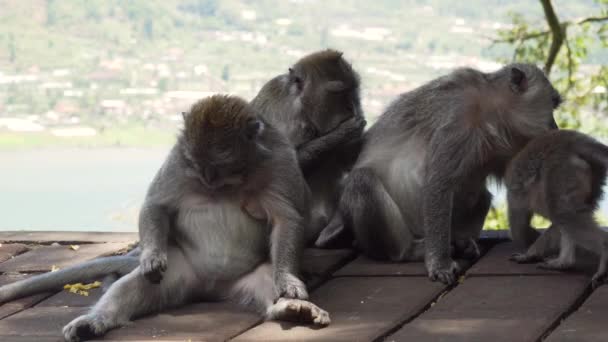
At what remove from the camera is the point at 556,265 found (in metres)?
5.64

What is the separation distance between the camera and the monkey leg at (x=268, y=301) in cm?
479

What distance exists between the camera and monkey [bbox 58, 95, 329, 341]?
5.00 meters

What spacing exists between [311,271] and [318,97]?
115 cm

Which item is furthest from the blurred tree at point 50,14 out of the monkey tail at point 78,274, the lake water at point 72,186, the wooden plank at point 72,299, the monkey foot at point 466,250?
the monkey foot at point 466,250

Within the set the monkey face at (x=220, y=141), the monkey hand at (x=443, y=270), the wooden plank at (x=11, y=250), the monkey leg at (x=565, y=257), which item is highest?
the monkey face at (x=220, y=141)

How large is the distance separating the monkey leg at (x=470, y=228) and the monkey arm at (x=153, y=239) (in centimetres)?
182

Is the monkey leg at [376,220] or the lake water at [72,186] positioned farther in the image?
the lake water at [72,186]

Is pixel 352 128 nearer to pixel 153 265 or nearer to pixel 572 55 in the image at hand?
pixel 153 265

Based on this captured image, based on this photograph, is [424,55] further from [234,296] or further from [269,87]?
[234,296]

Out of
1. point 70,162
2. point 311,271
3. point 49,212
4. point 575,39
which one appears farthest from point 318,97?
point 70,162

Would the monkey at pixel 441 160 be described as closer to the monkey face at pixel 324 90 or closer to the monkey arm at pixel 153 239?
the monkey face at pixel 324 90

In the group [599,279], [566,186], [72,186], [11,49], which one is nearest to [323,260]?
[566,186]

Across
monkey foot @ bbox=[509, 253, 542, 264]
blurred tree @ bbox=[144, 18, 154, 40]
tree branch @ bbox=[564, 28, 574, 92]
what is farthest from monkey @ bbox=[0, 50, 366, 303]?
blurred tree @ bbox=[144, 18, 154, 40]

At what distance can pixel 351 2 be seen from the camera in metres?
22.4
